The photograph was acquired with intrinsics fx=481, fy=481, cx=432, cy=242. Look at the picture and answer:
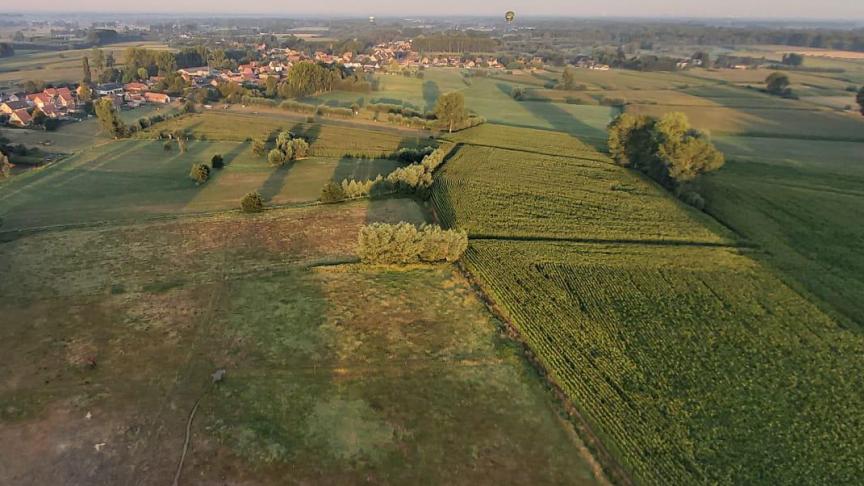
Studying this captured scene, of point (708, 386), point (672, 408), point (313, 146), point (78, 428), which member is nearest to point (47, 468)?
point (78, 428)

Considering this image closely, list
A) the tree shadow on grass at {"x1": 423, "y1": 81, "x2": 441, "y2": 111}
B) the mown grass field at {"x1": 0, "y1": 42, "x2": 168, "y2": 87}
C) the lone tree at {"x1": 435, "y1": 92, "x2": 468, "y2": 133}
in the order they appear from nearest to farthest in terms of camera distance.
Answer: the lone tree at {"x1": 435, "y1": 92, "x2": 468, "y2": 133} → the tree shadow on grass at {"x1": 423, "y1": 81, "x2": 441, "y2": 111} → the mown grass field at {"x1": 0, "y1": 42, "x2": 168, "y2": 87}

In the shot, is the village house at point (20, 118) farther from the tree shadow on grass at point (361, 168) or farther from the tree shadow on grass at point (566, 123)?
the tree shadow on grass at point (566, 123)

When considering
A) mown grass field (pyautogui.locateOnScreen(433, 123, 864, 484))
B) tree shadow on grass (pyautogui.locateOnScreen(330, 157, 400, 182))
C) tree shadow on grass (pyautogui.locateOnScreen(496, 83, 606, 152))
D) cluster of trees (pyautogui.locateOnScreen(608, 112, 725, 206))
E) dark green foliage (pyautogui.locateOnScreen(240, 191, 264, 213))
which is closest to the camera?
mown grass field (pyautogui.locateOnScreen(433, 123, 864, 484))

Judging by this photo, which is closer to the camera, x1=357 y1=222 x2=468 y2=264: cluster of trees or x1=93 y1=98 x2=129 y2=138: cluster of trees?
x1=357 y1=222 x2=468 y2=264: cluster of trees

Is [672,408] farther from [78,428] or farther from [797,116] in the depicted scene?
[797,116]

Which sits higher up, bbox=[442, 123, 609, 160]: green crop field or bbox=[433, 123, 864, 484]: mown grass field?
bbox=[442, 123, 609, 160]: green crop field

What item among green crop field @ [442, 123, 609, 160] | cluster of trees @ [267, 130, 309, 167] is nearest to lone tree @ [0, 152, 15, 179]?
cluster of trees @ [267, 130, 309, 167]

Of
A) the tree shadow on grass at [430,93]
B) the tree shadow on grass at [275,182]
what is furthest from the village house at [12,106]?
the tree shadow on grass at [430,93]

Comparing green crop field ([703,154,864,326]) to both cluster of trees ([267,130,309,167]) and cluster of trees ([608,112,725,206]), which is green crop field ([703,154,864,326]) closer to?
cluster of trees ([608,112,725,206])

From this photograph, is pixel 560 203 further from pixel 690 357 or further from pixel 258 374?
pixel 258 374
